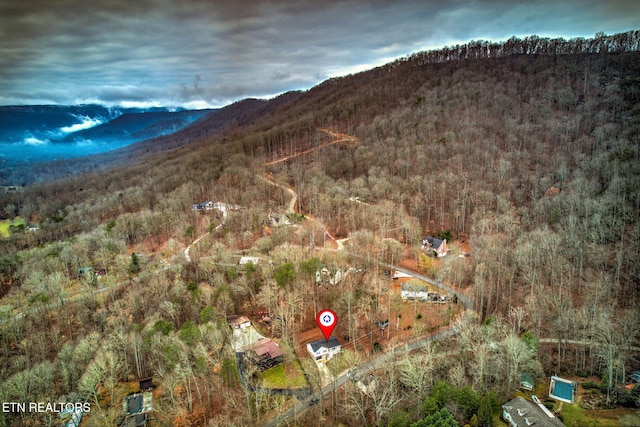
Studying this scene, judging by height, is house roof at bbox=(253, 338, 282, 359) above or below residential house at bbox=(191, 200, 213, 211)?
below

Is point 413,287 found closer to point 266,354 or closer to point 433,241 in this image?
point 433,241

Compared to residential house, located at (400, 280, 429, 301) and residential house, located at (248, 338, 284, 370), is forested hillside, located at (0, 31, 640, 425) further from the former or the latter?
residential house, located at (400, 280, 429, 301)

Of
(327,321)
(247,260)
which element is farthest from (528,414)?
(247,260)

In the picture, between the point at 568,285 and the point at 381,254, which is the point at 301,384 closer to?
the point at 381,254

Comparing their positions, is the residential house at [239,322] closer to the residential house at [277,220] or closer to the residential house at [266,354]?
the residential house at [266,354]

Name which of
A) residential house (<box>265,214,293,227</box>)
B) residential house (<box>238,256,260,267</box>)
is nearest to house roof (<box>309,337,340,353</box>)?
residential house (<box>238,256,260,267</box>)

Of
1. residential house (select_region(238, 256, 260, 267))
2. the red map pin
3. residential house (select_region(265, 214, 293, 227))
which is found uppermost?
residential house (select_region(265, 214, 293, 227))

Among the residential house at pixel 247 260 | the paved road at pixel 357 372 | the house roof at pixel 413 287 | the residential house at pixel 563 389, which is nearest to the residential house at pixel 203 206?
the residential house at pixel 247 260

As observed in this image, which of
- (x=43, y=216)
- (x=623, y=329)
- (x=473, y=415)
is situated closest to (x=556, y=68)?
(x=623, y=329)
